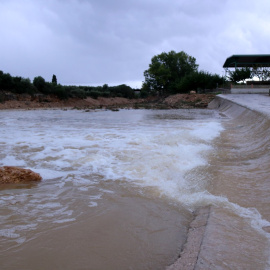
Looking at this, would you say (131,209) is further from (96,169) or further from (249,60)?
(249,60)

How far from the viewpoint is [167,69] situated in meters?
57.2

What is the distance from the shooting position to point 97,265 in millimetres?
1948

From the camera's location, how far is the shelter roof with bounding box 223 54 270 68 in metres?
38.4

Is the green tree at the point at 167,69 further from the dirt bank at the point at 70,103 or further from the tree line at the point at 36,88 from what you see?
the dirt bank at the point at 70,103

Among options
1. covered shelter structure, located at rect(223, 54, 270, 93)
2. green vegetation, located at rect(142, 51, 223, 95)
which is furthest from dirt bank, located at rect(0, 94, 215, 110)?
green vegetation, located at rect(142, 51, 223, 95)

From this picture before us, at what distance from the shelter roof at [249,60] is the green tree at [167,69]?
17133mm

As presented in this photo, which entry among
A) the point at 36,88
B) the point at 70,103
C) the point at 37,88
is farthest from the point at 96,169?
the point at 37,88

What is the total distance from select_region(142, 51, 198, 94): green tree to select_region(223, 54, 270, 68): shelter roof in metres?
17.1

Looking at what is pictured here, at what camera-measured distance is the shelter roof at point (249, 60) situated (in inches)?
1512

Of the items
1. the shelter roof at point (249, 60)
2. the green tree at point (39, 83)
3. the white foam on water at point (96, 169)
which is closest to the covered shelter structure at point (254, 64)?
the shelter roof at point (249, 60)

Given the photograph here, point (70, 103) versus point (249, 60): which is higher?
point (249, 60)

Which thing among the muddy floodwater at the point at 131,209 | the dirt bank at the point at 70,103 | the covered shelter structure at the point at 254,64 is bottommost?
the muddy floodwater at the point at 131,209

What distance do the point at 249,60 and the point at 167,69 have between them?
19746 mm

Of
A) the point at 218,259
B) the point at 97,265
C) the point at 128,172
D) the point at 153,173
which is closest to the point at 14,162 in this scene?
the point at 128,172
